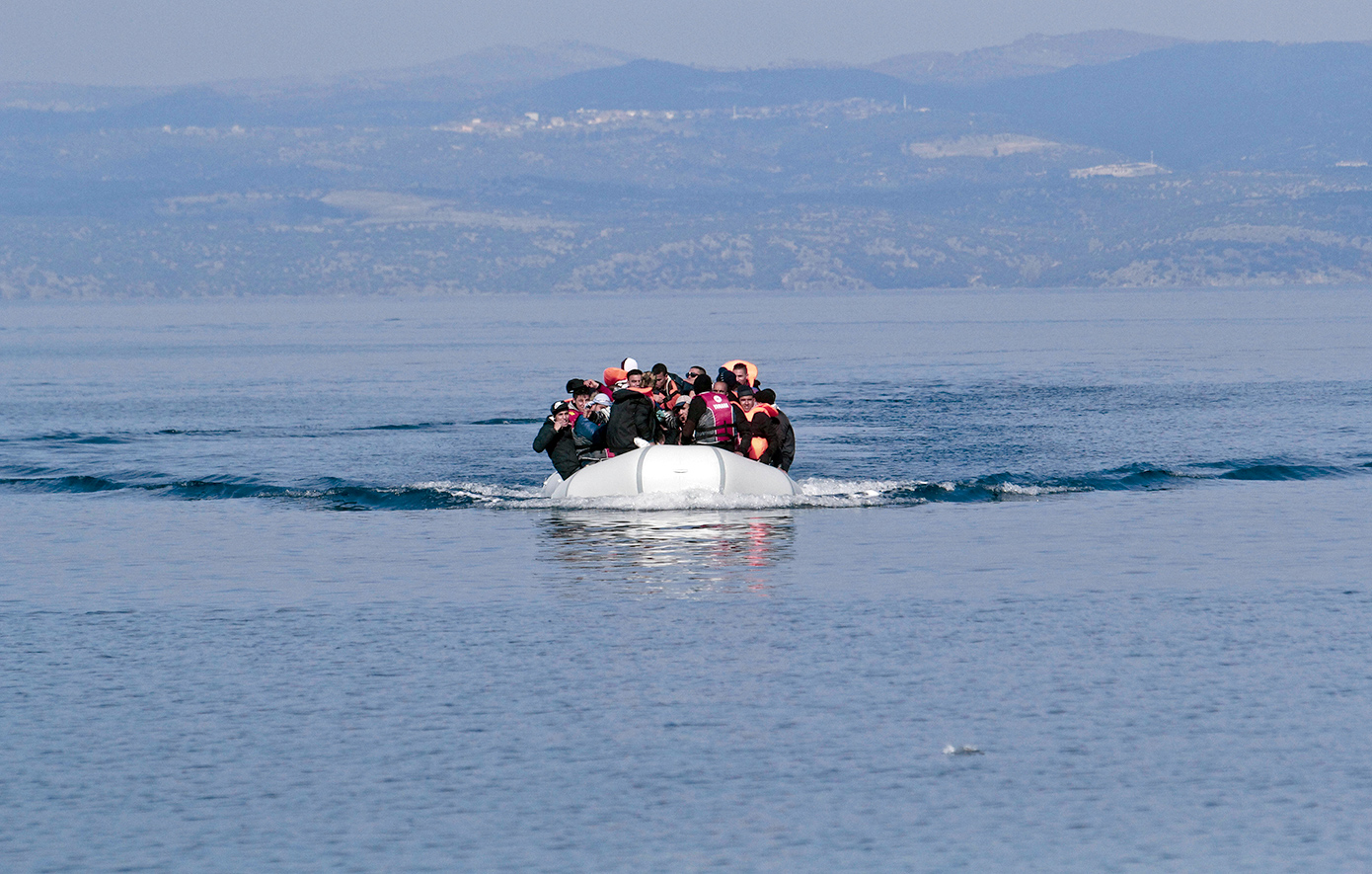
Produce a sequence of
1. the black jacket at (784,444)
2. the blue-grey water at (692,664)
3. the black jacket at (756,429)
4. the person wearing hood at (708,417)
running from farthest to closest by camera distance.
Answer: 1. the black jacket at (784,444)
2. the black jacket at (756,429)
3. the person wearing hood at (708,417)
4. the blue-grey water at (692,664)

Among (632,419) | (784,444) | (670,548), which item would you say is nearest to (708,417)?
(632,419)

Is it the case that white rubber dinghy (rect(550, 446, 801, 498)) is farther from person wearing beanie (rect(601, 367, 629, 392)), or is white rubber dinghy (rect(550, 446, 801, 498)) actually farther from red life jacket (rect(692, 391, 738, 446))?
person wearing beanie (rect(601, 367, 629, 392))

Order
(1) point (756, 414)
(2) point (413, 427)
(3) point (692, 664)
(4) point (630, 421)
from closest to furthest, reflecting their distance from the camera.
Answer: (3) point (692, 664), (4) point (630, 421), (1) point (756, 414), (2) point (413, 427)

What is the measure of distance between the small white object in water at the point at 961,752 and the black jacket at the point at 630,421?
1616 cm

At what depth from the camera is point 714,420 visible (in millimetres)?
31422

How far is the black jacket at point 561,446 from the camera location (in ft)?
106

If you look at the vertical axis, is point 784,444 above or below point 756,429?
below

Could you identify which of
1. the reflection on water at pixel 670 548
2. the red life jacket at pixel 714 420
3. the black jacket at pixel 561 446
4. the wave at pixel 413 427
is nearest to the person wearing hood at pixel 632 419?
the red life jacket at pixel 714 420

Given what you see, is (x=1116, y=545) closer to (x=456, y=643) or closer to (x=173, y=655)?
(x=456, y=643)

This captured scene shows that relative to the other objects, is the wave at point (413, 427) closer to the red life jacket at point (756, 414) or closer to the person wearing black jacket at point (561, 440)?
the person wearing black jacket at point (561, 440)

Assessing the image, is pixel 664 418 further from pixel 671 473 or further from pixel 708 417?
pixel 671 473

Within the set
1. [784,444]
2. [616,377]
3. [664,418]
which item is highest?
[616,377]

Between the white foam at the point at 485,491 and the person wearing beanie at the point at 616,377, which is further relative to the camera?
the white foam at the point at 485,491

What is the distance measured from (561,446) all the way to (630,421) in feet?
5.69
